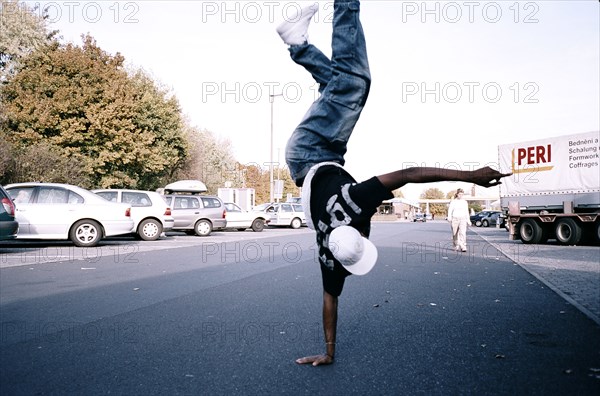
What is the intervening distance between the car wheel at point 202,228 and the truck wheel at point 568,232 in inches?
532

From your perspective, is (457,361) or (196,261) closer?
(457,361)

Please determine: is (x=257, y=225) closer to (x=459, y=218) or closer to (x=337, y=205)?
(x=459, y=218)

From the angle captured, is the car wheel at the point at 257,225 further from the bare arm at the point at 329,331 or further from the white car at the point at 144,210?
the bare arm at the point at 329,331

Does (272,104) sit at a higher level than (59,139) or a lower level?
higher

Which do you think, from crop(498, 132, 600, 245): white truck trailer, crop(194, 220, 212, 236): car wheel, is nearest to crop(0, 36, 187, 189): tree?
crop(194, 220, 212, 236): car wheel

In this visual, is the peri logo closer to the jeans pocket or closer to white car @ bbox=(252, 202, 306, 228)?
white car @ bbox=(252, 202, 306, 228)

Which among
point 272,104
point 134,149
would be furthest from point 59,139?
point 272,104

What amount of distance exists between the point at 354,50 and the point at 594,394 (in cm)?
258

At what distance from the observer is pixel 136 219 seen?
1739 centimetres

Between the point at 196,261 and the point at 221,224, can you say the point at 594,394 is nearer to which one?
the point at 196,261

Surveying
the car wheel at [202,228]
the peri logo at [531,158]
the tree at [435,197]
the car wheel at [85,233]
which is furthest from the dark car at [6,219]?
the tree at [435,197]

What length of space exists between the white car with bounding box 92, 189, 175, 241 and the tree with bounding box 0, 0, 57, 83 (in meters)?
19.6

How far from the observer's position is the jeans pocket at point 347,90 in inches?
135

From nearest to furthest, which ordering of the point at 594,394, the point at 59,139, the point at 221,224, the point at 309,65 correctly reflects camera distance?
the point at 594,394, the point at 309,65, the point at 221,224, the point at 59,139
